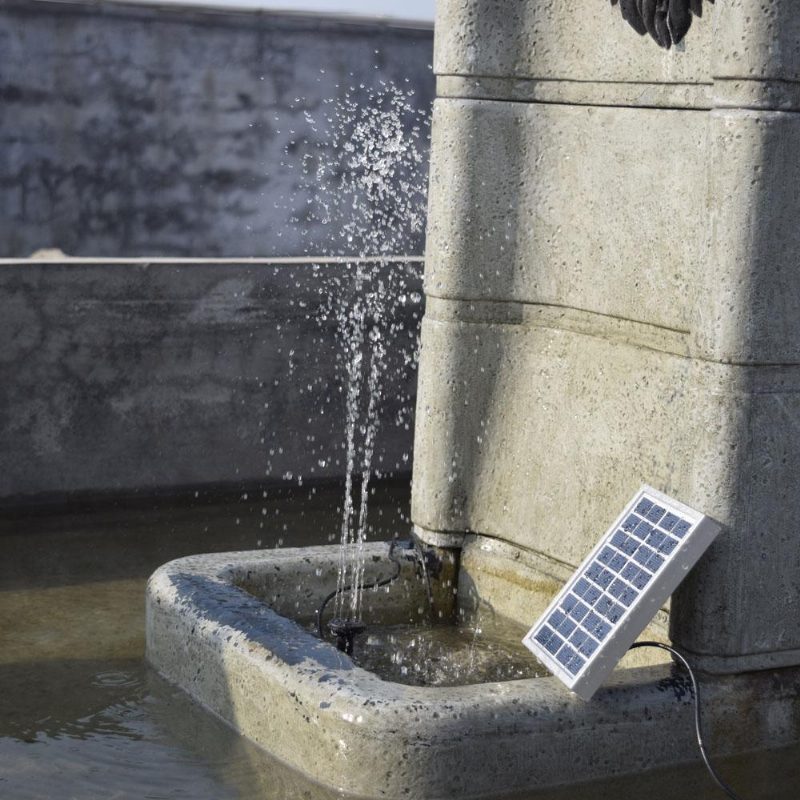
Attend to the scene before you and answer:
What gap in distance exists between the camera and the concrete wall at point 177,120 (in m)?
14.0

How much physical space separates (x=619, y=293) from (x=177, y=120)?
1020cm

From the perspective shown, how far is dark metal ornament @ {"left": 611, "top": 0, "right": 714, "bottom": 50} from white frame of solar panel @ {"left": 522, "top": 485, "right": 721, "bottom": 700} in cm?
126

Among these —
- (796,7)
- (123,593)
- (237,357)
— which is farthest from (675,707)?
(237,357)

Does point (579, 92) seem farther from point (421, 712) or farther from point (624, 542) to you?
point (421, 712)

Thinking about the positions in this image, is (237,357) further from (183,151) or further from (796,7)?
(183,151)

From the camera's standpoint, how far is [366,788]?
4.17 metres

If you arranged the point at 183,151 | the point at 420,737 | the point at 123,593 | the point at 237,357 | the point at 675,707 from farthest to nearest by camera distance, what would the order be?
the point at 183,151 → the point at 237,357 → the point at 123,593 → the point at 675,707 → the point at 420,737

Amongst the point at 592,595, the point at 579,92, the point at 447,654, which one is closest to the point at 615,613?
the point at 592,595

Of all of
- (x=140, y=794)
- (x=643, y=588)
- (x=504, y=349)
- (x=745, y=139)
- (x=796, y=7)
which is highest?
(x=796, y=7)

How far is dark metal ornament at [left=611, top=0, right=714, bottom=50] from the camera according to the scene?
4.48 metres

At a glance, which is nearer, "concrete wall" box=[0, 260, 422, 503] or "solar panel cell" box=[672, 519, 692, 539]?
"solar panel cell" box=[672, 519, 692, 539]

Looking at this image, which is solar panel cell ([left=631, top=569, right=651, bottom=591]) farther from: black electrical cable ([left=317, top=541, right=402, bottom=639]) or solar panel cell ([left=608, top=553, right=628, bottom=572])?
black electrical cable ([left=317, top=541, right=402, bottom=639])

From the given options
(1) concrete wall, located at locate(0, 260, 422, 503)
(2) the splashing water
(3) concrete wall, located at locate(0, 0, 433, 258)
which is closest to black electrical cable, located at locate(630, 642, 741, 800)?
(1) concrete wall, located at locate(0, 260, 422, 503)

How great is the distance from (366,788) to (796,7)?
2.25 m
